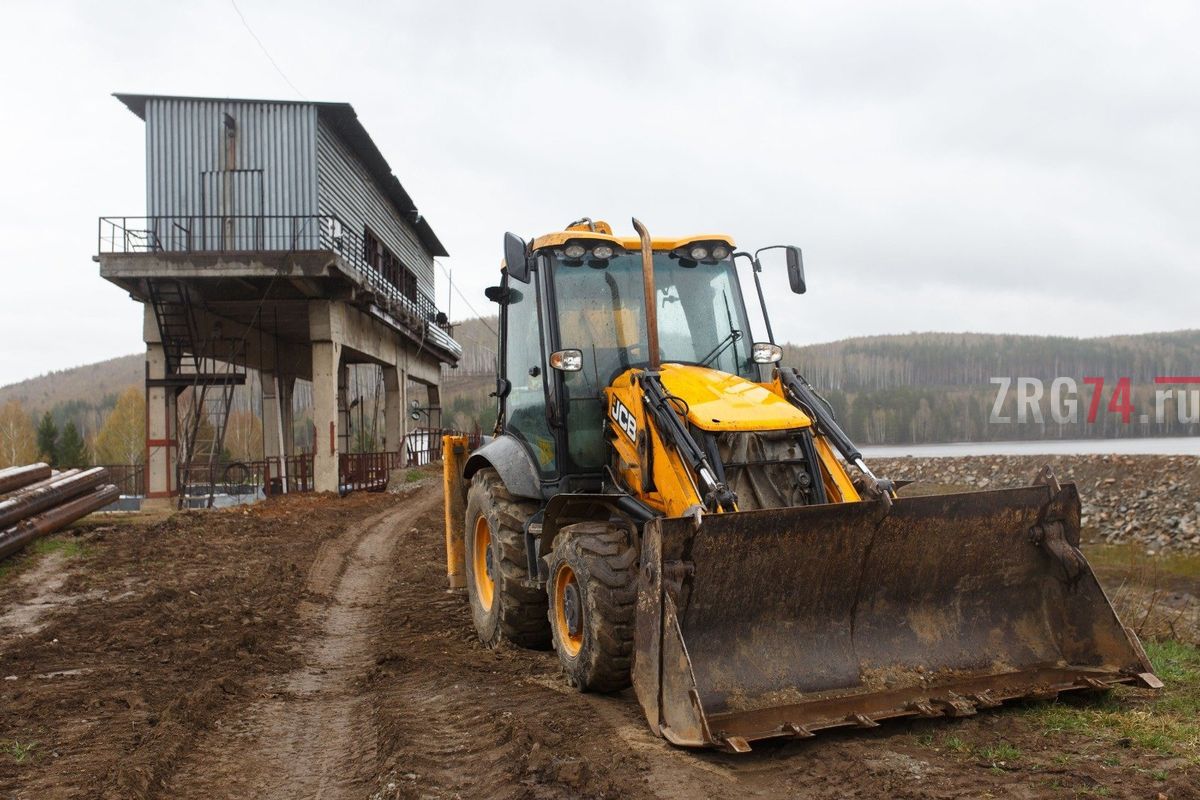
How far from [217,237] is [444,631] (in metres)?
17.0

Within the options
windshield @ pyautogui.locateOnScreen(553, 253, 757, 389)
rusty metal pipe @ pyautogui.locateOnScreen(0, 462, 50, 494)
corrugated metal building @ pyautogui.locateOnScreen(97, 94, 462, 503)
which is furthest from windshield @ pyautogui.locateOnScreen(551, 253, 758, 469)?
corrugated metal building @ pyautogui.locateOnScreen(97, 94, 462, 503)

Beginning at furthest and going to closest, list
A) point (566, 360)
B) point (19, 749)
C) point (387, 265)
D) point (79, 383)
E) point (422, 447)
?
point (79, 383) → point (422, 447) → point (387, 265) → point (566, 360) → point (19, 749)

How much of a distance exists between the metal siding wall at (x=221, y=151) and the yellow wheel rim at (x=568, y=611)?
736 inches

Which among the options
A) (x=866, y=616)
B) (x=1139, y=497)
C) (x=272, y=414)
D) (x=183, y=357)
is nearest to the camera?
(x=866, y=616)

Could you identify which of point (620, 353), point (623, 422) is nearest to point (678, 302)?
point (620, 353)

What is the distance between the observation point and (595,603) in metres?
5.16

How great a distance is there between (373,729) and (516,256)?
9.82ft

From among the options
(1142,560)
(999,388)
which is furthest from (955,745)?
(999,388)

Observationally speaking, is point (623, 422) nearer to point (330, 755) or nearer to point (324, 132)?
point (330, 755)

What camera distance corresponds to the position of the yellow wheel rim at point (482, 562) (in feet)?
25.4

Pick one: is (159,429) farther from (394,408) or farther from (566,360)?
(566,360)

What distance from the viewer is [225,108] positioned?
22.3m

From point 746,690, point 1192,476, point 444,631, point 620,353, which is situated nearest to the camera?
point 746,690

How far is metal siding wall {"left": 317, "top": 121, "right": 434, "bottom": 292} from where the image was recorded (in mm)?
23078
